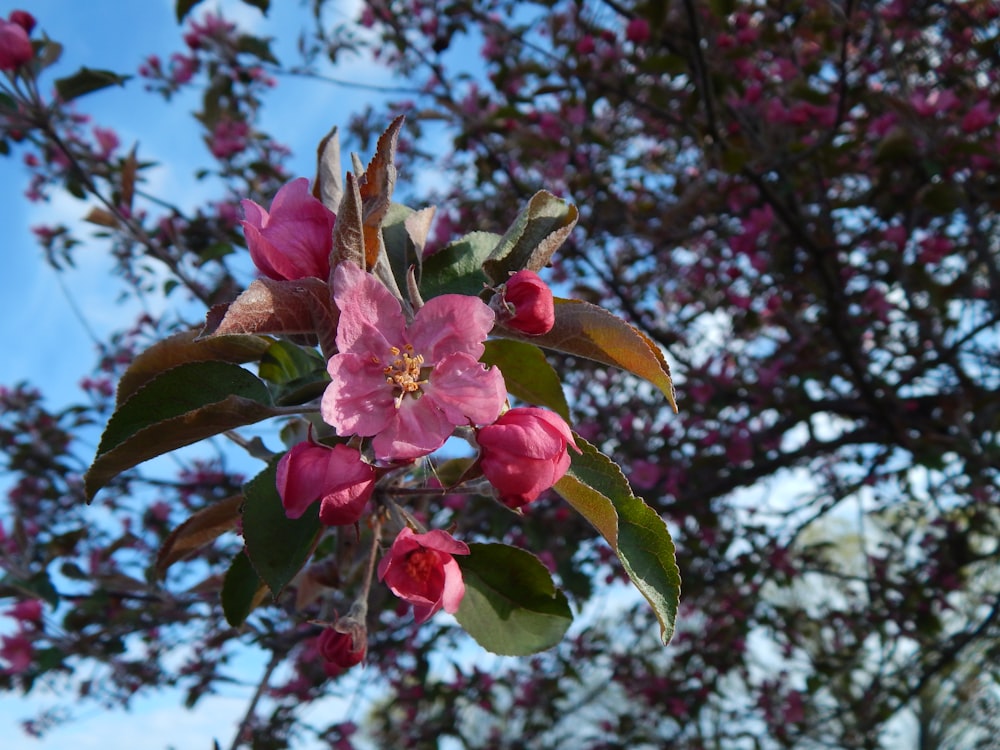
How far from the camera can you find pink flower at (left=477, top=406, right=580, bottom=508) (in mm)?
788

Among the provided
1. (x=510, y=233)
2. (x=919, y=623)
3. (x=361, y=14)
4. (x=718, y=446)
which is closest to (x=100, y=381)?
(x=361, y=14)

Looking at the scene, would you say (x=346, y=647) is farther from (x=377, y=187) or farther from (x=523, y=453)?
(x=377, y=187)

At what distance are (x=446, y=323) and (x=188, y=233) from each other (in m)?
3.01

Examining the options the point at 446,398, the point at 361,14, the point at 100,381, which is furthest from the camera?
the point at 100,381

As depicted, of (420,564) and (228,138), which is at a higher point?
(228,138)

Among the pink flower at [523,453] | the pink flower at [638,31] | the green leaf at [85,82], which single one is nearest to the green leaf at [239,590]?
the pink flower at [523,453]

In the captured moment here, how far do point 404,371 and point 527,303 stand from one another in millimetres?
176

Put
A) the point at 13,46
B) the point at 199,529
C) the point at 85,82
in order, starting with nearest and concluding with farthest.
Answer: the point at 199,529, the point at 13,46, the point at 85,82

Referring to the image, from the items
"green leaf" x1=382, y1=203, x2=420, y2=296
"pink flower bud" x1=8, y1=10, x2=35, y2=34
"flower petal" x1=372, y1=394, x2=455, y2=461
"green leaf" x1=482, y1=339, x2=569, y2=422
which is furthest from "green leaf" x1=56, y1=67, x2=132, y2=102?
"flower petal" x1=372, y1=394, x2=455, y2=461

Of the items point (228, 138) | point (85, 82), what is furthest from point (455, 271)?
point (228, 138)

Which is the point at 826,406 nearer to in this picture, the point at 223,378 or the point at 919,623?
the point at 919,623

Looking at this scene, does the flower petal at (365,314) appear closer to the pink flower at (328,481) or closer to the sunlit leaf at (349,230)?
the sunlit leaf at (349,230)

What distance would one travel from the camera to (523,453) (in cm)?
79

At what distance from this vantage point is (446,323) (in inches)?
34.4
